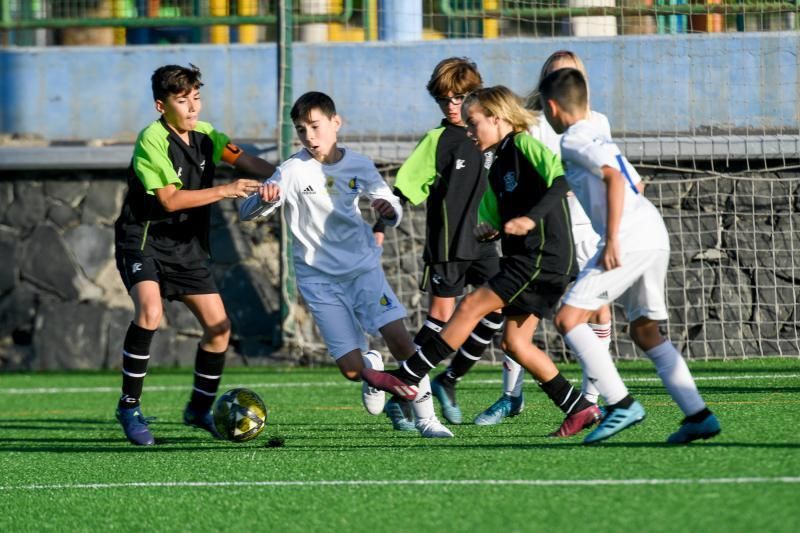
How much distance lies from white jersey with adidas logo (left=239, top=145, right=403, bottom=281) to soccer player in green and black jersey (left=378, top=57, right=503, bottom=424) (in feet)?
1.34

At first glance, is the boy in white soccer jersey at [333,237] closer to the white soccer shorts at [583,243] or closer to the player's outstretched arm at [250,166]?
Result: the player's outstretched arm at [250,166]

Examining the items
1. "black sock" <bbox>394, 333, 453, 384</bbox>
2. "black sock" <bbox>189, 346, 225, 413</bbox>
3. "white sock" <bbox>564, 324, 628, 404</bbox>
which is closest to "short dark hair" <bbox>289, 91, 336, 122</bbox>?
"black sock" <bbox>394, 333, 453, 384</bbox>

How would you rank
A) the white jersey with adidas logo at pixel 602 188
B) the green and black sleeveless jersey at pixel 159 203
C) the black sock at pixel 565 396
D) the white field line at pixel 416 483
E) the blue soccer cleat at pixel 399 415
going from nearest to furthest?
the white field line at pixel 416 483 < the white jersey with adidas logo at pixel 602 188 < the black sock at pixel 565 396 < the blue soccer cleat at pixel 399 415 < the green and black sleeveless jersey at pixel 159 203

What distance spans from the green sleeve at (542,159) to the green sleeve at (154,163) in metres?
1.79

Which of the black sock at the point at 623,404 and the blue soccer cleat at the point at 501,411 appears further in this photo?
the blue soccer cleat at the point at 501,411

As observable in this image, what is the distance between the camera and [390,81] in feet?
36.2

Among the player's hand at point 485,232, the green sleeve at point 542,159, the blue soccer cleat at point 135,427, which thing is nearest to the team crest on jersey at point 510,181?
the green sleeve at point 542,159

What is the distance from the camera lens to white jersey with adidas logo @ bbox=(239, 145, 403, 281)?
6.12 metres

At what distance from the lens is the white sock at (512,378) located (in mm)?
6465

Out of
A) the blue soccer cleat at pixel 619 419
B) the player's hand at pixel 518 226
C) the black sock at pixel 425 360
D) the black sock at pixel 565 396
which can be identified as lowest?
the black sock at pixel 565 396

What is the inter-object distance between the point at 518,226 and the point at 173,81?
205cm

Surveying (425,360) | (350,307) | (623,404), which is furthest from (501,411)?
(623,404)

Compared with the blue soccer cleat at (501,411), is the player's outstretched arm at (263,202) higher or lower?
higher

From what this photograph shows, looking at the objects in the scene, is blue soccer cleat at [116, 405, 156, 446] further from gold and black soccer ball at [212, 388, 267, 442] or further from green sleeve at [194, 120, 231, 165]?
green sleeve at [194, 120, 231, 165]
